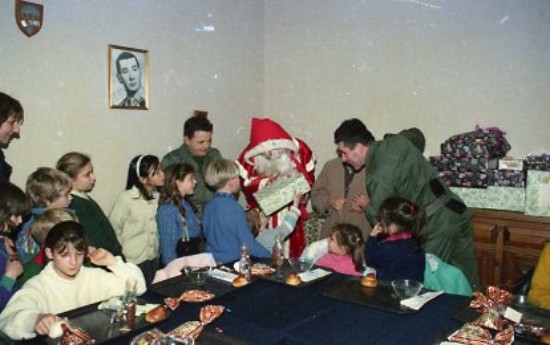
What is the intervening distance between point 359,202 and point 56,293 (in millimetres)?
2333

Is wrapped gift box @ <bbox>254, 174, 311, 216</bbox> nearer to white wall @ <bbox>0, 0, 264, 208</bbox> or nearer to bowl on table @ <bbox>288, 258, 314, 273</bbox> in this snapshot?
white wall @ <bbox>0, 0, 264, 208</bbox>

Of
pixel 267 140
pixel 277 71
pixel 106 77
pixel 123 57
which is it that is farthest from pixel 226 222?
pixel 277 71

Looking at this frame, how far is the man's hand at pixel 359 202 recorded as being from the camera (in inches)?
149

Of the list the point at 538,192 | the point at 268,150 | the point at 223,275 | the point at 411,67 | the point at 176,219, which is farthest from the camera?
the point at 411,67

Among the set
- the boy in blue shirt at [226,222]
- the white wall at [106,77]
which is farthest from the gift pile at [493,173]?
the white wall at [106,77]

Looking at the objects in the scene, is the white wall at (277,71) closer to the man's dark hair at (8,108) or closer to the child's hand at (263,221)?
the man's dark hair at (8,108)

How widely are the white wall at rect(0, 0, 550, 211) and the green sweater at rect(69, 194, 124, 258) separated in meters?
0.53

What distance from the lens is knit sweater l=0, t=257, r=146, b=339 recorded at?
1.83 metres

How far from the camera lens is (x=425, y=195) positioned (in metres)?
3.22

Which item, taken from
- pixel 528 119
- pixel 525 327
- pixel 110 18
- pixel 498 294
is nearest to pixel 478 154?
pixel 528 119

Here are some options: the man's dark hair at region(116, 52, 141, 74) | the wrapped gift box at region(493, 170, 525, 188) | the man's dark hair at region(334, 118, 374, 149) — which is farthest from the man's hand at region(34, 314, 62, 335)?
the wrapped gift box at region(493, 170, 525, 188)

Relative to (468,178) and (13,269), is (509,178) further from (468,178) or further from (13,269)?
(13,269)

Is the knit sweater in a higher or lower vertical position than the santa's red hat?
lower

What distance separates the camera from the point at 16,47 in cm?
340
